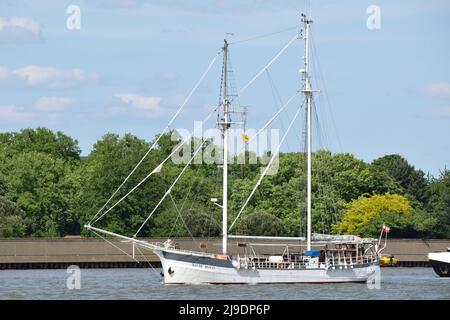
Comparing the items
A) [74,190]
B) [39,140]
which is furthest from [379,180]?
[39,140]

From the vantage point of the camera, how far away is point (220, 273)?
9594 cm

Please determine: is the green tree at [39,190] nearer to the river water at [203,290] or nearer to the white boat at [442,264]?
the white boat at [442,264]

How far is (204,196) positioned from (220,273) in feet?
211

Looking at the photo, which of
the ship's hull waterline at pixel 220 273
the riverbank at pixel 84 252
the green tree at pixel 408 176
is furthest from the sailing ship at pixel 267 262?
the green tree at pixel 408 176

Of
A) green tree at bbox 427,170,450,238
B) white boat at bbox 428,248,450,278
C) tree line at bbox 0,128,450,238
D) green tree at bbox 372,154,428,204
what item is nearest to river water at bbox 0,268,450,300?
white boat at bbox 428,248,450,278

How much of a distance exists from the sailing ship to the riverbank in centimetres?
3721

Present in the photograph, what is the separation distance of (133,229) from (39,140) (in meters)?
43.3

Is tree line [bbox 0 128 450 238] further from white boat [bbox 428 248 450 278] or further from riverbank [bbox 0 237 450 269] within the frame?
white boat [bbox 428 248 450 278]

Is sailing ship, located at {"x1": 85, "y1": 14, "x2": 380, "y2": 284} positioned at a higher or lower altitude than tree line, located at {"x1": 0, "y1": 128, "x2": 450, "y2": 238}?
lower

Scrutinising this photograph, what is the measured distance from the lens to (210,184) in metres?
165

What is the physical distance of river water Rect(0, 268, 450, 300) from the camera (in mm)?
83938

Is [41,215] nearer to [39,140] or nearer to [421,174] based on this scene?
[39,140]

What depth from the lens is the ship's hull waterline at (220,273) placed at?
9544cm
